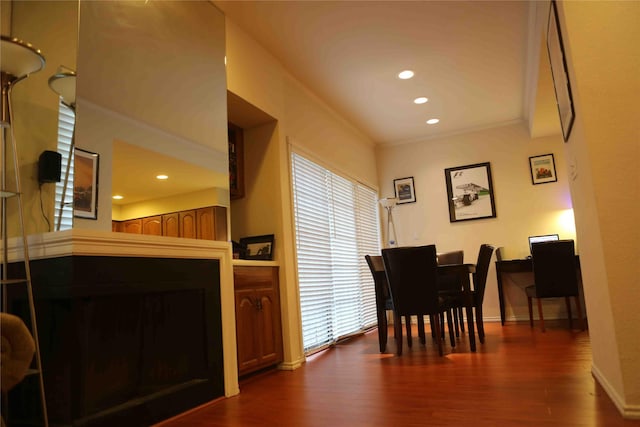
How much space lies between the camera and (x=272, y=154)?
12.9ft

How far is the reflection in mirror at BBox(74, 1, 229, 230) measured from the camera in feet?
7.50

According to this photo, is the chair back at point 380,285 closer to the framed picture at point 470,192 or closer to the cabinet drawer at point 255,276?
the cabinet drawer at point 255,276

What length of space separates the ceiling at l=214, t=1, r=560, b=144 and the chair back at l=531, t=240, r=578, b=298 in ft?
5.15

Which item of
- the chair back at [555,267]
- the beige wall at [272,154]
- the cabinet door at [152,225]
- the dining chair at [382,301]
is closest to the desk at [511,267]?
the chair back at [555,267]

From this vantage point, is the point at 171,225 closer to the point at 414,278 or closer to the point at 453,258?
the point at 414,278

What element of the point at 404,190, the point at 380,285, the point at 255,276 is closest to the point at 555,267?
the point at 380,285

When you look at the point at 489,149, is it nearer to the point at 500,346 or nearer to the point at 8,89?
the point at 500,346

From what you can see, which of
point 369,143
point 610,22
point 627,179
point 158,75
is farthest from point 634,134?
point 369,143

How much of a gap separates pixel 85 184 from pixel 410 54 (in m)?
3.10

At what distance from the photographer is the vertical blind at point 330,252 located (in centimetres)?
425

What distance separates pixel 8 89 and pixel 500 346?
13.2 feet

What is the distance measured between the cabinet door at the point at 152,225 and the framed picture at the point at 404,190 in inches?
182

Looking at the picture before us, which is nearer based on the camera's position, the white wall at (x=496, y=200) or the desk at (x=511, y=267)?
the desk at (x=511, y=267)

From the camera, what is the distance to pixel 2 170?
233 centimetres
